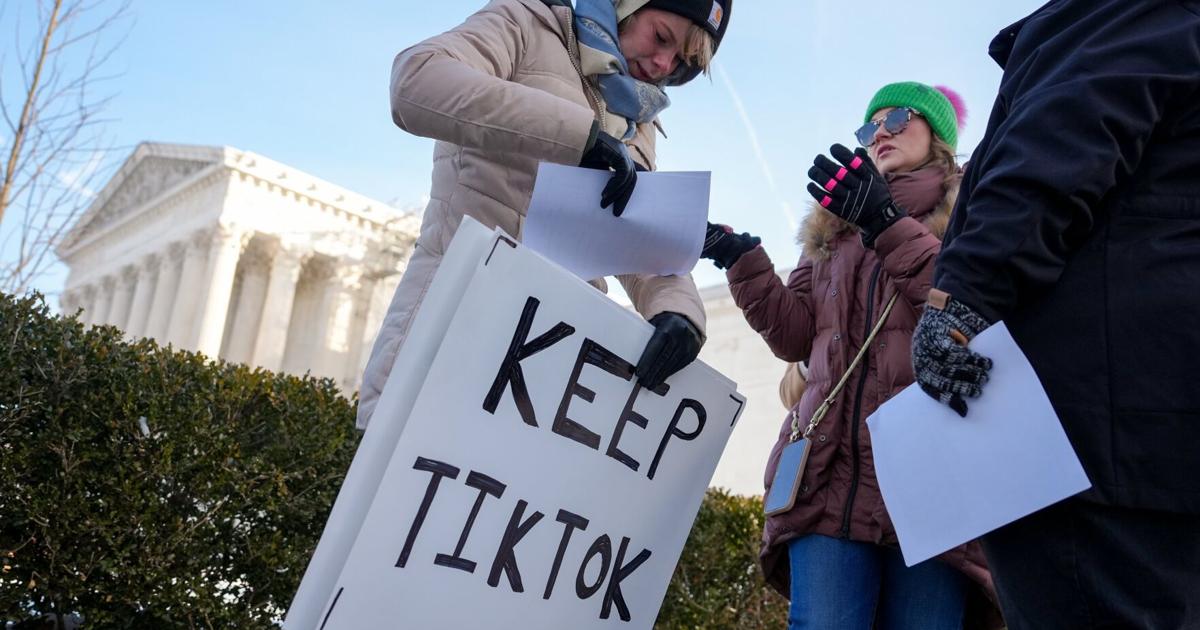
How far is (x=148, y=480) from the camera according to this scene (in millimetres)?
3385

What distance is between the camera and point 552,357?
1841mm

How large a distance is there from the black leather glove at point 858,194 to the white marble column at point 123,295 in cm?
5139

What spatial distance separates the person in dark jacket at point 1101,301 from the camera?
4.68 ft

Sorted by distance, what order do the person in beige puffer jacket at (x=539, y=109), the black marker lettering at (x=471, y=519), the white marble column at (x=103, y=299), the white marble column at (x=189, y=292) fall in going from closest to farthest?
1. the black marker lettering at (x=471, y=519)
2. the person in beige puffer jacket at (x=539, y=109)
3. the white marble column at (x=189, y=292)
4. the white marble column at (x=103, y=299)

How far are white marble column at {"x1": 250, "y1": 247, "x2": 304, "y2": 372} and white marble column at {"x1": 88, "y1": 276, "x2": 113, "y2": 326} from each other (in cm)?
1331

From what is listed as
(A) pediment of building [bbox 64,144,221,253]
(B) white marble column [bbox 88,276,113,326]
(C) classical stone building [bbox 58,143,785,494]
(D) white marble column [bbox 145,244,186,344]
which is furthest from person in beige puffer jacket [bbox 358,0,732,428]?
(B) white marble column [bbox 88,276,113,326]

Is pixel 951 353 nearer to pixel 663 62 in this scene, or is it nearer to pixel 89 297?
pixel 663 62

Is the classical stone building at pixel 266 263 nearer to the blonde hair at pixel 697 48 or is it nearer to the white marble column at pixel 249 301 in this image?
the white marble column at pixel 249 301

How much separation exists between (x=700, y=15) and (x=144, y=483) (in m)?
2.51

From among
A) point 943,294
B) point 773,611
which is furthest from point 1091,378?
point 773,611

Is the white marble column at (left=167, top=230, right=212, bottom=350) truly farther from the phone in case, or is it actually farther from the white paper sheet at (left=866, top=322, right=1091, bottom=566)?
the white paper sheet at (left=866, top=322, right=1091, bottom=566)

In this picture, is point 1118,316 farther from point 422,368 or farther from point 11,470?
point 11,470

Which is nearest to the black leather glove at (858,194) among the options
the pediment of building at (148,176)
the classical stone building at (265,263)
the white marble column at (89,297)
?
the classical stone building at (265,263)

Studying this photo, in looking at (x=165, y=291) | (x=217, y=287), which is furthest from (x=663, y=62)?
(x=165, y=291)
